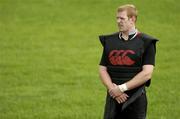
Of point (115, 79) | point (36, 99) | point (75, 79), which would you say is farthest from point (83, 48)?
point (115, 79)

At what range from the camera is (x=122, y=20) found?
7418 millimetres

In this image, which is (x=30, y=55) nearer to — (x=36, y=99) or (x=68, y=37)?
(x=68, y=37)

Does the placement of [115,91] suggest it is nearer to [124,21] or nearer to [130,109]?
[130,109]

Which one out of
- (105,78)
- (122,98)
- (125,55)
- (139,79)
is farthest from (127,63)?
(122,98)

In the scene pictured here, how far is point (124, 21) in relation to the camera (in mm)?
7414

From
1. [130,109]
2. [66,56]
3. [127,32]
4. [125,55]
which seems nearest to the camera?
[125,55]

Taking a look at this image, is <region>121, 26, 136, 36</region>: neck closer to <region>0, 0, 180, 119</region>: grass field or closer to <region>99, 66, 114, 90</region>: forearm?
<region>99, 66, 114, 90</region>: forearm

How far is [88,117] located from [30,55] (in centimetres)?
701

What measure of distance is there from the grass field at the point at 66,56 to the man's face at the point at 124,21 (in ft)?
13.9

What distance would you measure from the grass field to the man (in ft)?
12.6

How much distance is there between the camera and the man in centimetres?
742

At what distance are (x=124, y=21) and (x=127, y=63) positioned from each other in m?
0.56

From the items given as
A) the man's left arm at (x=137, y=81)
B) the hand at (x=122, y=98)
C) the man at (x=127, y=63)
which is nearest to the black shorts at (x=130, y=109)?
the man at (x=127, y=63)

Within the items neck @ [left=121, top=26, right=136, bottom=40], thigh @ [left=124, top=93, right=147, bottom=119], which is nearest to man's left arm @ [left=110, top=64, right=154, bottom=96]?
thigh @ [left=124, top=93, right=147, bottom=119]
